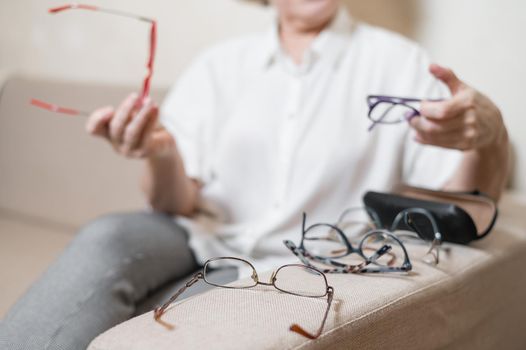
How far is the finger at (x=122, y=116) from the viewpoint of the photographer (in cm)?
79

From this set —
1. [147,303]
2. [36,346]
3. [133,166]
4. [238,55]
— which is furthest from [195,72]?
[36,346]

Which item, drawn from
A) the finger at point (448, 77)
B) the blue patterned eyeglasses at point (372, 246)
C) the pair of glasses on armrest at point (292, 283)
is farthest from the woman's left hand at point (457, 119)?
the pair of glasses on armrest at point (292, 283)

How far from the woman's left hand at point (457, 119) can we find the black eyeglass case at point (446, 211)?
0.08 meters

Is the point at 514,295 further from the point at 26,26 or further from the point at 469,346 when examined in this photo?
the point at 26,26

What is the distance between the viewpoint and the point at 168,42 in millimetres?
1238

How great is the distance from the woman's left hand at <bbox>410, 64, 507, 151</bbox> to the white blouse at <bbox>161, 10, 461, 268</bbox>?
157 millimetres

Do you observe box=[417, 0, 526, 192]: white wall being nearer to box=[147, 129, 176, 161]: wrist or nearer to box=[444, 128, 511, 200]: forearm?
box=[444, 128, 511, 200]: forearm

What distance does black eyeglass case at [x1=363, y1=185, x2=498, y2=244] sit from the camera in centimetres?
74

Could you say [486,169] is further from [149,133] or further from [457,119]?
[149,133]

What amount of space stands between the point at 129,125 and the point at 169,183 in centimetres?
17

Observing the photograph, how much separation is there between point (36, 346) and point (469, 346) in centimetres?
51

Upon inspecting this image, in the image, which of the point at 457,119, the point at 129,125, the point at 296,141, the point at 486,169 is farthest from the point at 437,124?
the point at 129,125

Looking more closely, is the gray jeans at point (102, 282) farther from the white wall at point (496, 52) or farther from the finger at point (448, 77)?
the white wall at point (496, 52)

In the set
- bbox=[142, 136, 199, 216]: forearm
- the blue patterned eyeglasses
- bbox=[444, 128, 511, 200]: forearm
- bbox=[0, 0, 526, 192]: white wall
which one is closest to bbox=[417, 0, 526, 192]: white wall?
bbox=[0, 0, 526, 192]: white wall
